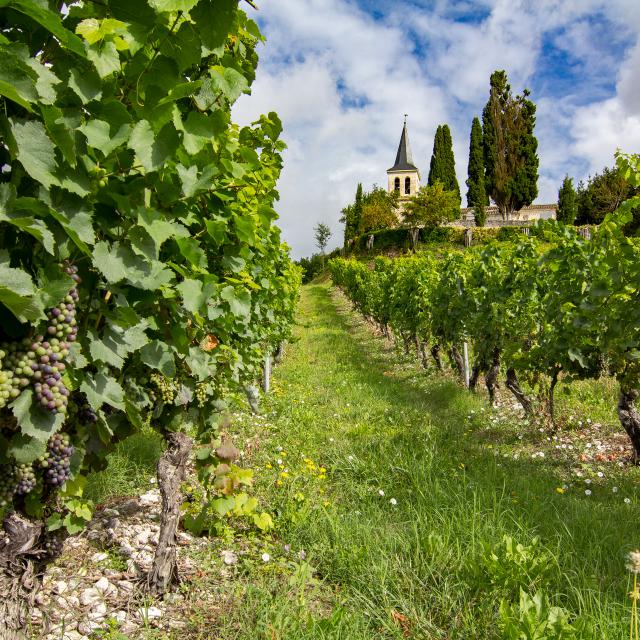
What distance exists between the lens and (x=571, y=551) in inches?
117

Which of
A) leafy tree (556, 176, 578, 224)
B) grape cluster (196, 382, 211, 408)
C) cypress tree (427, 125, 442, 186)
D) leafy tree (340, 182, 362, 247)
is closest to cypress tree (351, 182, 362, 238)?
leafy tree (340, 182, 362, 247)

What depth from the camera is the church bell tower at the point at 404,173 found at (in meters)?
62.8

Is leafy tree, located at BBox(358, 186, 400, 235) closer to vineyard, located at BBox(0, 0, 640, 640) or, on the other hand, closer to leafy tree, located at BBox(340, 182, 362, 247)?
leafy tree, located at BBox(340, 182, 362, 247)

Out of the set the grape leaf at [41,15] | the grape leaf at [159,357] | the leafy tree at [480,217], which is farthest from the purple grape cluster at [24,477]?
the leafy tree at [480,217]

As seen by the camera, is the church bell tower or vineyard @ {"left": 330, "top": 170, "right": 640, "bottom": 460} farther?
the church bell tower

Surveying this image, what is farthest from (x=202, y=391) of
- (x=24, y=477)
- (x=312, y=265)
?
(x=312, y=265)

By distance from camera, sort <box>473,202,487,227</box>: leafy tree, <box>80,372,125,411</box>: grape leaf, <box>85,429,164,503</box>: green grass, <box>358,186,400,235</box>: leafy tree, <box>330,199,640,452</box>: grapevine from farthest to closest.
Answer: <box>358,186,400,235</box>: leafy tree
<box>473,202,487,227</box>: leafy tree
<box>330,199,640,452</box>: grapevine
<box>85,429,164,503</box>: green grass
<box>80,372,125,411</box>: grape leaf

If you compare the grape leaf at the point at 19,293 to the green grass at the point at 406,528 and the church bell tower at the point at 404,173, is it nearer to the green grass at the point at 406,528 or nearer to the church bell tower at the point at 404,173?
the green grass at the point at 406,528

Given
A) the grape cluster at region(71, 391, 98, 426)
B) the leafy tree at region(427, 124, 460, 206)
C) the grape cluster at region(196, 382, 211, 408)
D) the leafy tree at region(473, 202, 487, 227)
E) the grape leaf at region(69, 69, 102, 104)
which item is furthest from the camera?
the leafy tree at region(427, 124, 460, 206)

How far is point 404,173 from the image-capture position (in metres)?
63.0

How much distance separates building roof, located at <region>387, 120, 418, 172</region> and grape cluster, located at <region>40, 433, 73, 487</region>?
2569 inches

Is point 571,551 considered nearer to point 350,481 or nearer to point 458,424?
point 350,481

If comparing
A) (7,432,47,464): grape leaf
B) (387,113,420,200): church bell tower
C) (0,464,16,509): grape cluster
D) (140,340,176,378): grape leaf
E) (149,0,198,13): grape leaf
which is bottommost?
(0,464,16,509): grape cluster

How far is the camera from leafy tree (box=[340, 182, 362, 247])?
170 ft
